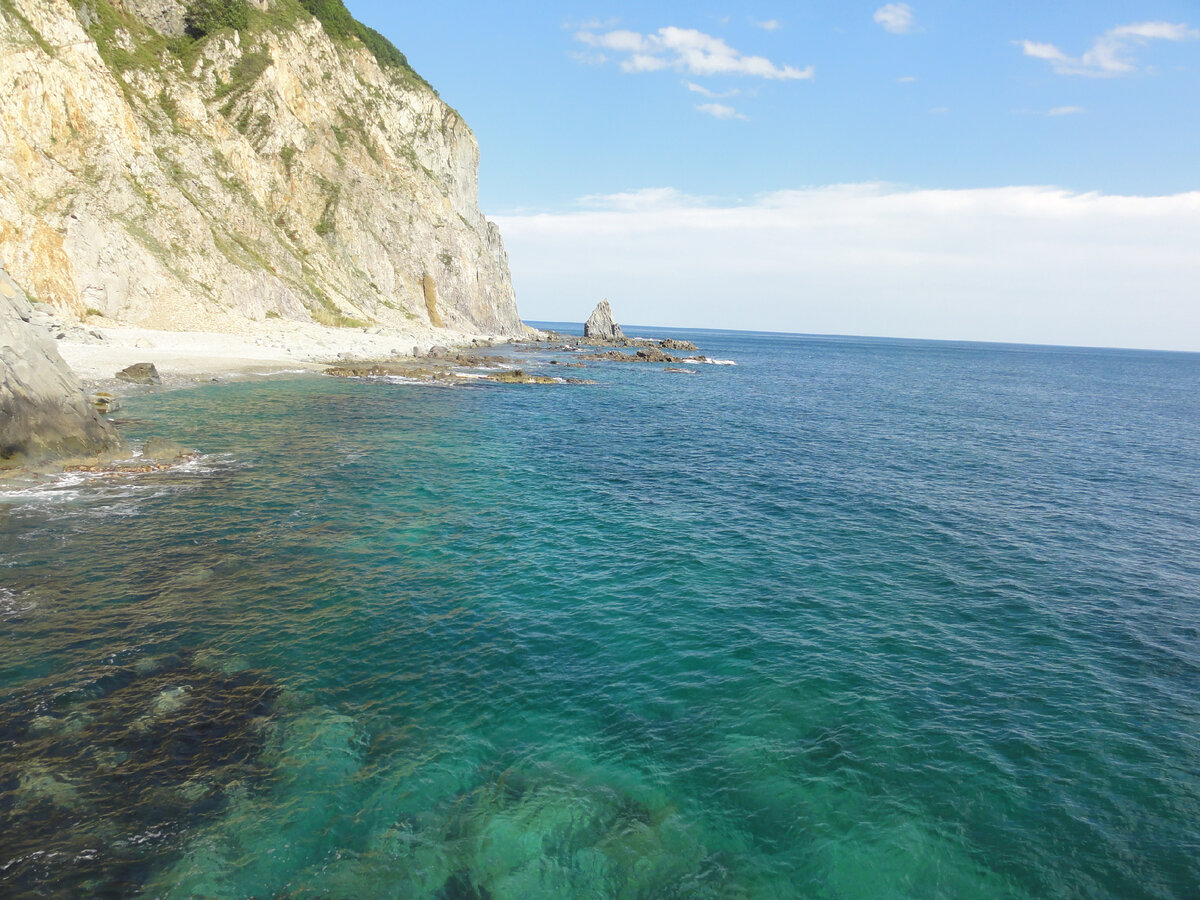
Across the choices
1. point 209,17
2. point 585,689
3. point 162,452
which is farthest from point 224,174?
point 585,689

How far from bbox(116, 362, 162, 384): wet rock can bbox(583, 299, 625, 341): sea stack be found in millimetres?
135400

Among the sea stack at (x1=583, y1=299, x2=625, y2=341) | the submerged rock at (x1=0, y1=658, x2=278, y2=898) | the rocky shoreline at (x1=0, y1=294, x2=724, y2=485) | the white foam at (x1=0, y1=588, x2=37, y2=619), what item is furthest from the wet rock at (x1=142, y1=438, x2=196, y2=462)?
the sea stack at (x1=583, y1=299, x2=625, y2=341)

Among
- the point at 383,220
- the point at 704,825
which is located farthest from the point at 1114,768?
the point at 383,220

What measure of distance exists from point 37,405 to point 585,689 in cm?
2982

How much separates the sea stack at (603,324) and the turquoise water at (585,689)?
490 feet

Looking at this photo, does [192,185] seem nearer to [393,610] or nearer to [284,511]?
[284,511]

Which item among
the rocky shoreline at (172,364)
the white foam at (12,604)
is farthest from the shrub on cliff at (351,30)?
the white foam at (12,604)

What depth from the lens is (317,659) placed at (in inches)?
656

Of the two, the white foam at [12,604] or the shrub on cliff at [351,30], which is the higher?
the shrub on cliff at [351,30]

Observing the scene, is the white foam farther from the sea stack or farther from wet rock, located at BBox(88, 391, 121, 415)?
the sea stack

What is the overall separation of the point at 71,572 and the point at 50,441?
14.2 meters

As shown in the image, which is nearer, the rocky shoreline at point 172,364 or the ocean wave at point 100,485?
the ocean wave at point 100,485

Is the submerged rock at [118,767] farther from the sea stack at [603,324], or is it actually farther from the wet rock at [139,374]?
the sea stack at [603,324]

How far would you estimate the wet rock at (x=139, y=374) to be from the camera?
49.9 meters
